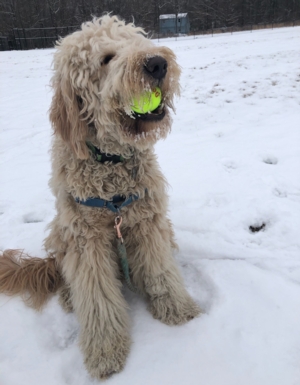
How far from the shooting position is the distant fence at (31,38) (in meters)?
28.0

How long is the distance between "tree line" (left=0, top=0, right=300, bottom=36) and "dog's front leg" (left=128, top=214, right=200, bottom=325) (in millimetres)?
35005

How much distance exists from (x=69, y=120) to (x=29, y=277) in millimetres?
1280

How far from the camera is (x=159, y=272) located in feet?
6.89

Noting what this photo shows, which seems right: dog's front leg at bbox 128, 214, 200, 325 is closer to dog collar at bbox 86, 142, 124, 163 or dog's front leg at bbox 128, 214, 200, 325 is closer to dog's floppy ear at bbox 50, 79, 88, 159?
dog collar at bbox 86, 142, 124, 163

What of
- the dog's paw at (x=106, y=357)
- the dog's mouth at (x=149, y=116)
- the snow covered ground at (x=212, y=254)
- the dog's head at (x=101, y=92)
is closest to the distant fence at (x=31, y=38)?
the snow covered ground at (x=212, y=254)

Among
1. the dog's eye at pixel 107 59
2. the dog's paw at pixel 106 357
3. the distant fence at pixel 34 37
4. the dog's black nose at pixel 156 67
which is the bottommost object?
the dog's paw at pixel 106 357

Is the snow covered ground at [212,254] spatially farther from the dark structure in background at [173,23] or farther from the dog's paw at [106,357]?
the dark structure in background at [173,23]

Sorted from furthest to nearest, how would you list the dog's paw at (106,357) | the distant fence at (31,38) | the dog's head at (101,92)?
the distant fence at (31,38) → the dog's paw at (106,357) → the dog's head at (101,92)

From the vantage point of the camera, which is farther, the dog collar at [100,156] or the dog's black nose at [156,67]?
the dog collar at [100,156]

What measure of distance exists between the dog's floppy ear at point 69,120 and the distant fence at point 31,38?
31108mm

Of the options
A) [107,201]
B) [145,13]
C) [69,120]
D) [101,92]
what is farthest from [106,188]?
[145,13]

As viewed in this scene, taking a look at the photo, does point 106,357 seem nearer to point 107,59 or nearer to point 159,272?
point 159,272

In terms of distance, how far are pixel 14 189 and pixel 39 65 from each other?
12158 mm

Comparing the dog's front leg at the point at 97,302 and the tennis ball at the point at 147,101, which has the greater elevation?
the tennis ball at the point at 147,101
